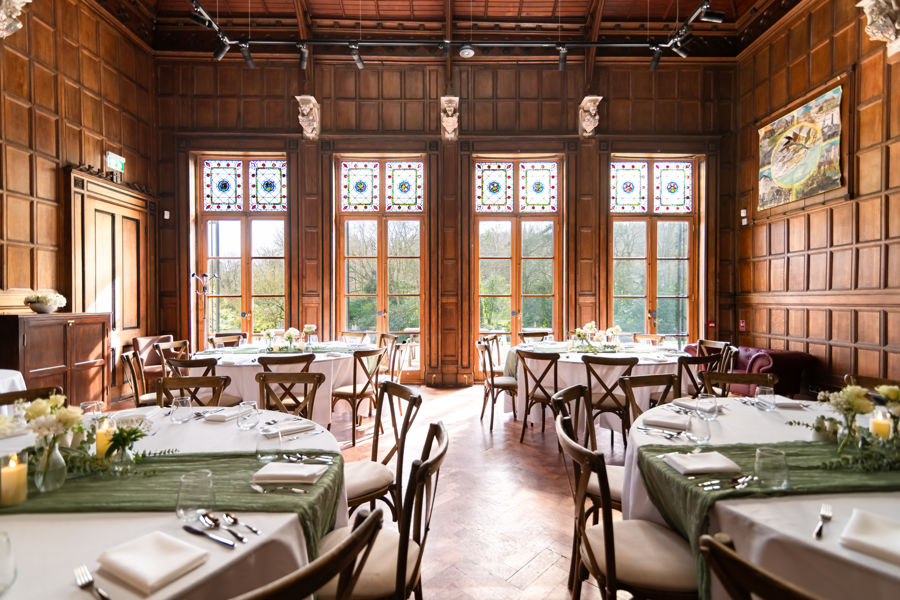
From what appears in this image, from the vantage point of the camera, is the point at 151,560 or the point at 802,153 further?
the point at 802,153

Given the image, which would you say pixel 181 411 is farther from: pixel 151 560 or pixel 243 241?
pixel 243 241

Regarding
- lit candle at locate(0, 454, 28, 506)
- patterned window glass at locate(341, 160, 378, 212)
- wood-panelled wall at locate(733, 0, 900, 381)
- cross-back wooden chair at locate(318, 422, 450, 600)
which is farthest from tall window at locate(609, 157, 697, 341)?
lit candle at locate(0, 454, 28, 506)

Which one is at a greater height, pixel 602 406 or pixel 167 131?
pixel 167 131

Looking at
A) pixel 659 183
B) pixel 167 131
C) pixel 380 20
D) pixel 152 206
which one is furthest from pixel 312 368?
pixel 659 183

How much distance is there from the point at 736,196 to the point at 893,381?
146 inches

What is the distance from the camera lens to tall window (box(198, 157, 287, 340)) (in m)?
7.48

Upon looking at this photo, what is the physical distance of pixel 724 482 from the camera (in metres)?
1.59

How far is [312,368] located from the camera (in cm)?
443

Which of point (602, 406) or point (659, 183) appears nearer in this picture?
point (602, 406)

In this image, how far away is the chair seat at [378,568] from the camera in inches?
61.6

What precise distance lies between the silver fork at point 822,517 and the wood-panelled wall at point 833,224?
5024mm

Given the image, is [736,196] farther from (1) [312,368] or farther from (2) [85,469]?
(2) [85,469]

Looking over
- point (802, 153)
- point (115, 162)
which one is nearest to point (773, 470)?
point (802, 153)

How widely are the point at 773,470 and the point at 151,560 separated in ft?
6.22
